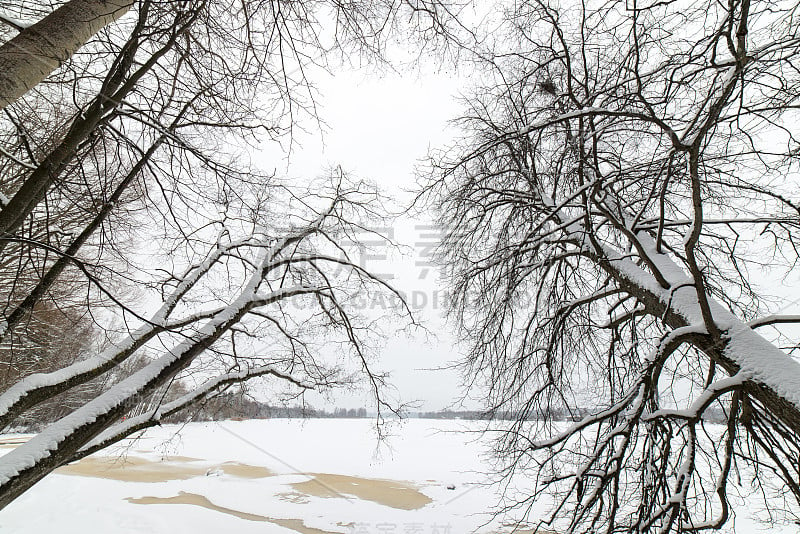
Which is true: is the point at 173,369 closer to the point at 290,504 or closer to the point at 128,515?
the point at 128,515

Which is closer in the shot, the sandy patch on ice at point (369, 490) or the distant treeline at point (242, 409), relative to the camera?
the distant treeline at point (242, 409)

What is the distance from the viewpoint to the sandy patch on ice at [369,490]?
12.8m

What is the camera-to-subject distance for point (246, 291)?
5.18 m

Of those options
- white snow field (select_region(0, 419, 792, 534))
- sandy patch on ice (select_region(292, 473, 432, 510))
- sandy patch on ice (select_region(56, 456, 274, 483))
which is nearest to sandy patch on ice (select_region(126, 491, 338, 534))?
white snow field (select_region(0, 419, 792, 534))

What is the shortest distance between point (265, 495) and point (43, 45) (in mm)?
13987

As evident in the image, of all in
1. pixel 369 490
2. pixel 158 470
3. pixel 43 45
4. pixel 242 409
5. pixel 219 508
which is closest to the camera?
pixel 43 45

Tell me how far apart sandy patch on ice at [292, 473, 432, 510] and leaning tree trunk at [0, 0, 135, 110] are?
12832mm

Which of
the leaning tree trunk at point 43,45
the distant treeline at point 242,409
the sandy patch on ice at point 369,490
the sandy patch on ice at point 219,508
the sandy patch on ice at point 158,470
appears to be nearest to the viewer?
the leaning tree trunk at point 43,45

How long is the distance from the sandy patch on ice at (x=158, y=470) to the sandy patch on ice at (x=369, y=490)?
2695 millimetres

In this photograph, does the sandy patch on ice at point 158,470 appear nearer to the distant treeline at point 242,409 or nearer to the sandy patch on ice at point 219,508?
the sandy patch on ice at point 219,508

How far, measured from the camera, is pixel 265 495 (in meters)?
13.1

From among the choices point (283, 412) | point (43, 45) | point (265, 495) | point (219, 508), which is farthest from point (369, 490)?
point (43, 45)

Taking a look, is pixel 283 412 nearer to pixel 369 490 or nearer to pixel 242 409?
pixel 242 409

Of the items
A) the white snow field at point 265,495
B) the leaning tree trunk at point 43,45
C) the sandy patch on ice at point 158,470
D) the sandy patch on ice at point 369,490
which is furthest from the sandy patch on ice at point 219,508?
the leaning tree trunk at point 43,45
